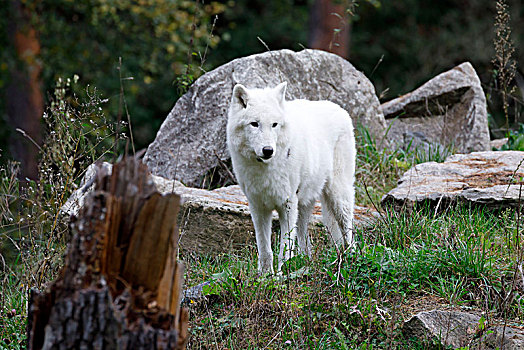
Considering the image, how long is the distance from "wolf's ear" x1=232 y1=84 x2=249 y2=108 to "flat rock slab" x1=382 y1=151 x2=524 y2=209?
150 cm

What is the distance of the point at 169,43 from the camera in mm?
11250

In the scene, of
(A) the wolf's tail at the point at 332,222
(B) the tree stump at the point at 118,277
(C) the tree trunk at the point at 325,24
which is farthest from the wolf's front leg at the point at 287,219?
(C) the tree trunk at the point at 325,24

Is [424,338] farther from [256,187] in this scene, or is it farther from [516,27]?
[516,27]

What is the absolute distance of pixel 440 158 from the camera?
7012 mm

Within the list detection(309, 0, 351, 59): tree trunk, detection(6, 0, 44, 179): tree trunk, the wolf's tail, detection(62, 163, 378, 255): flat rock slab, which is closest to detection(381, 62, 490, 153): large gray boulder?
the wolf's tail

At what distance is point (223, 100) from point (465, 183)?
2.86 m

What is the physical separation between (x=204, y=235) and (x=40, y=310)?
10.4 feet

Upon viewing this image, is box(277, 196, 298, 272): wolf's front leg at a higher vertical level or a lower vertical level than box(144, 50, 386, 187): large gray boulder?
lower

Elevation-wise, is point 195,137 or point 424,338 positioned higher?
point 195,137

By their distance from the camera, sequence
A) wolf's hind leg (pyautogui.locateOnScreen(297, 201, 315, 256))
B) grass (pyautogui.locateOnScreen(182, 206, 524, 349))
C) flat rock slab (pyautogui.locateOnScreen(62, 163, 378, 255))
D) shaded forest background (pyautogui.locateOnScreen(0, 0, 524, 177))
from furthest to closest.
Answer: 1. shaded forest background (pyautogui.locateOnScreen(0, 0, 524, 177))
2. wolf's hind leg (pyautogui.locateOnScreen(297, 201, 315, 256))
3. flat rock slab (pyautogui.locateOnScreen(62, 163, 378, 255))
4. grass (pyautogui.locateOnScreen(182, 206, 524, 349))

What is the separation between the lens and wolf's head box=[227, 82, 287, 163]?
4.46 meters

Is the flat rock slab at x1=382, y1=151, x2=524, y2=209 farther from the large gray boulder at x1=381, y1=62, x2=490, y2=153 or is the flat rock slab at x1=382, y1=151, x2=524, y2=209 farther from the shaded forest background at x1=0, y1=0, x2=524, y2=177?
the shaded forest background at x1=0, y1=0, x2=524, y2=177

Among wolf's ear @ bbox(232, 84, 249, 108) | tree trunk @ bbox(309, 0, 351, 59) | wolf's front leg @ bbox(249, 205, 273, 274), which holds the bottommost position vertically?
wolf's front leg @ bbox(249, 205, 273, 274)

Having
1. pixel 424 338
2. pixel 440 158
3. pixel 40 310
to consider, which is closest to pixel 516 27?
pixel 440 158
